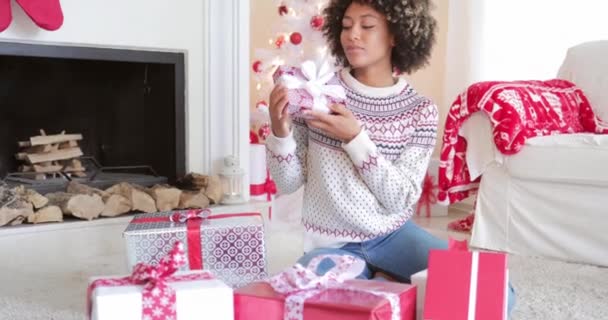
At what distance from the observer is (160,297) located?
3.17 feet

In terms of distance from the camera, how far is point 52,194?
2395 millimetres

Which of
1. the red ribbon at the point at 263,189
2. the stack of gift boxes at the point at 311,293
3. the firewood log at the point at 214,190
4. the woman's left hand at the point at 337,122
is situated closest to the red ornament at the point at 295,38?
the red ribbon at the point at 263,189

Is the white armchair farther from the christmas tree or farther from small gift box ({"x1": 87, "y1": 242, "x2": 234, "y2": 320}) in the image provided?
small gift box ({"x1": 87, "y1": 242, "x2": 234, "y2": 320})

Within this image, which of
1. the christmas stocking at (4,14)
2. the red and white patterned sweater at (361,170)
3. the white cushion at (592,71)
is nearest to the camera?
the red and white patterned sweater at (361,170)

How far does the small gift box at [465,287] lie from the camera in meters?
1.08

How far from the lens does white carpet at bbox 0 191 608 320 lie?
1.77 metres

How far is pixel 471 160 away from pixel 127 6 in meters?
1.27

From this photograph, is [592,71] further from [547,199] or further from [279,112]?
[279,112]

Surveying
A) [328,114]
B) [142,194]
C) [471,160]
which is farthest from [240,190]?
[328,114]

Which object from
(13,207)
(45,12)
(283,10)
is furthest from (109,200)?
(283,10)

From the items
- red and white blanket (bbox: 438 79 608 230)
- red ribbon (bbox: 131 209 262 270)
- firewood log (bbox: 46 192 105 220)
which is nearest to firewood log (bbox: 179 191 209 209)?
firewood log (bbox: 46 192 105 220)

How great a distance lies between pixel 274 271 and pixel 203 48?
2.96 ft

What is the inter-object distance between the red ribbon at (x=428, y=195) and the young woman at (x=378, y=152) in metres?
1.77

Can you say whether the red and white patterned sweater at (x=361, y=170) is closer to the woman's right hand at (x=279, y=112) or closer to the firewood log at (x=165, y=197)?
the woman's right hand at (x=279, y=112)
